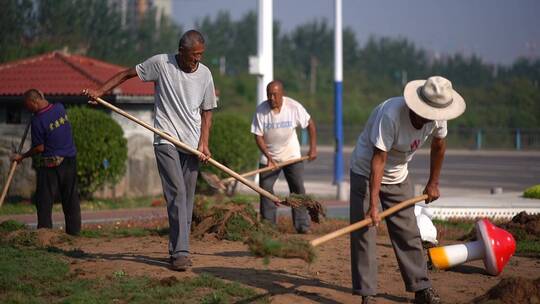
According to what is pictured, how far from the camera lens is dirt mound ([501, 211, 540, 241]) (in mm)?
11219

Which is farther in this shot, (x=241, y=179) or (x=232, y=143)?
(x=232, y=143)

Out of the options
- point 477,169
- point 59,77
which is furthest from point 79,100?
point 477,169

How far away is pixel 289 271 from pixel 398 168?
1.87 meters

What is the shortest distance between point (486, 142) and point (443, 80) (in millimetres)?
39184

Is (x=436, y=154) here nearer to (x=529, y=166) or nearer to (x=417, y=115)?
(x=417, y=115)

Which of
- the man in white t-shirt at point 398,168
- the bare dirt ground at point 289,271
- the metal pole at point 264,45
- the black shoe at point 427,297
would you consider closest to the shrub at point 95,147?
the metal pole at point 264,45

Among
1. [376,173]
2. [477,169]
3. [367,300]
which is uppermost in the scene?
[376,173]

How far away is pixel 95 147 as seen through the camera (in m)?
17.0

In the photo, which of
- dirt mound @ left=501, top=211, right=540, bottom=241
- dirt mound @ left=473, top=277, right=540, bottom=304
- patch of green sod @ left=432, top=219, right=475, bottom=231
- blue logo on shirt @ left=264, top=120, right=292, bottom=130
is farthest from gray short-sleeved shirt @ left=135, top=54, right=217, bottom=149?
patch of green sod @ left=432, top=219, right=475, bottom=231

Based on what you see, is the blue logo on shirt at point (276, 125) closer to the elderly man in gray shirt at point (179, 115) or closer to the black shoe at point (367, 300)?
the elderly man in gray shirt at point (179, 115)

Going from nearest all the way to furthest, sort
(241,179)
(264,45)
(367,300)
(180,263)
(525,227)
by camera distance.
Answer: (367,300) < (180,263) < (241,179) < (525,227) < (264,45)

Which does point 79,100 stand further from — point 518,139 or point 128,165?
point 518,139

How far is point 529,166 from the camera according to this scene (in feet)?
104

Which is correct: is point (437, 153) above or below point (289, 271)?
above
